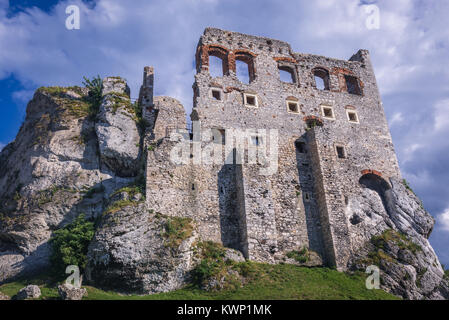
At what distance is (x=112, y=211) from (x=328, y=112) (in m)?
16.5

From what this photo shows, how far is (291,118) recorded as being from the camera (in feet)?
93.9

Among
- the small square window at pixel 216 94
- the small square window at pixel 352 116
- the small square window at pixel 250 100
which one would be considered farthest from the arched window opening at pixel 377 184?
the small square window at pixel 216 94

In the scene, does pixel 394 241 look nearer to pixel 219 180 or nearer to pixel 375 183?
pixel 375 183

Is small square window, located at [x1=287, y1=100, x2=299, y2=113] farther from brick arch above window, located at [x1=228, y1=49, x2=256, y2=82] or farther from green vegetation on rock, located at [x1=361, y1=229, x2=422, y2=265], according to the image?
green vegetation on rock, located at [x1=361, y1=229, x2=422, y2=265]

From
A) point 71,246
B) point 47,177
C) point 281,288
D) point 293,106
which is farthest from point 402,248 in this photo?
point 47,177

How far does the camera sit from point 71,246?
21125 millimetres

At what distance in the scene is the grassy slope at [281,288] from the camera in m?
18.7

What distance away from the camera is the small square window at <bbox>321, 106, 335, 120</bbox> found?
98.2 feet

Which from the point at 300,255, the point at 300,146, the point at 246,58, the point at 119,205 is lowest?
the point at 300,255

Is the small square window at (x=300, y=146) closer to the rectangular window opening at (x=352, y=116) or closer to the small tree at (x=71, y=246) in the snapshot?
the rectangular window opening at (x=352, y=116)

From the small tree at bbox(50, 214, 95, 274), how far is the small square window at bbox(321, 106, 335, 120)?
16.9 m
